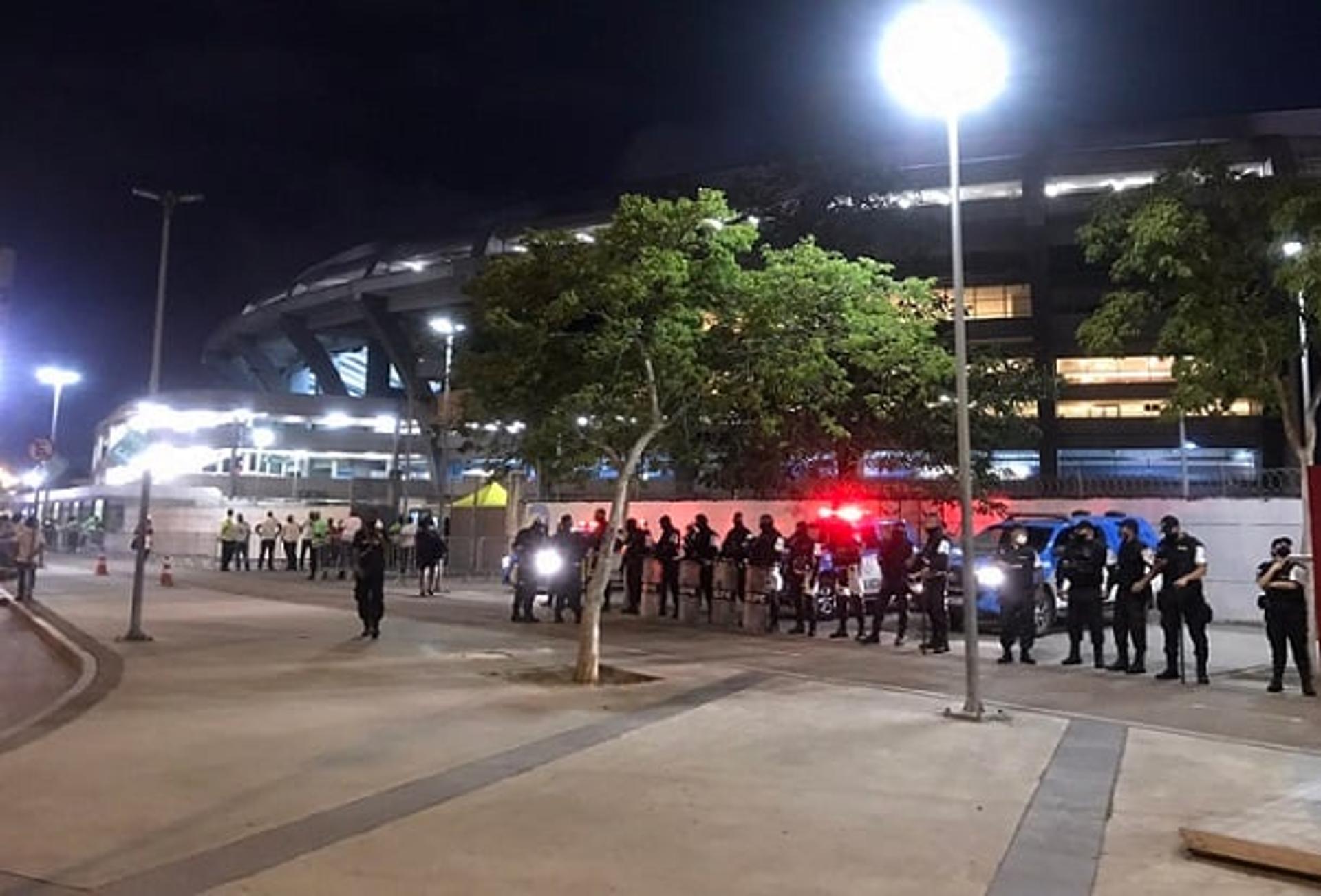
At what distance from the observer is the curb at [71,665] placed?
28.7 ft

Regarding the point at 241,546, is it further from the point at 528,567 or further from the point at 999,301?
the point at 999,301

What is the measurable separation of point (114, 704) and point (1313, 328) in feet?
46.0

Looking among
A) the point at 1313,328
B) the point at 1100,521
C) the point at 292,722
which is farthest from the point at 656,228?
the point at 1100,521

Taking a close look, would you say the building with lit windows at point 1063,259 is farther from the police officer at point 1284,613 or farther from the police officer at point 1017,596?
the police officer at point 1284,613

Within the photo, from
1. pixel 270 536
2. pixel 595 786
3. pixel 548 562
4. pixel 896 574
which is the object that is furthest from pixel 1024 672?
pixel 270 536

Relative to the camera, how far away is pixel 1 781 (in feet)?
23.1

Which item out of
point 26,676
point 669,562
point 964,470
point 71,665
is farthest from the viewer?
point 669,562

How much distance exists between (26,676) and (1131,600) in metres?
13.0

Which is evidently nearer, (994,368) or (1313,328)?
(1313,328)

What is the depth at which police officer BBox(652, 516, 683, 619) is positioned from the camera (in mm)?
19547

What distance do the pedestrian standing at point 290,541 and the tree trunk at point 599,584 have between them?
23.6 m

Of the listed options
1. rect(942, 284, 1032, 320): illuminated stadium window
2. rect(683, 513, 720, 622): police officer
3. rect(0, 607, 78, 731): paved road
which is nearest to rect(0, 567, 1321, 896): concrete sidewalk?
rect(0, 607, 78, 731): paved road

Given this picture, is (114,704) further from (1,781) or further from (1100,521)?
(1100,521)

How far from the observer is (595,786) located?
7.24 meters
